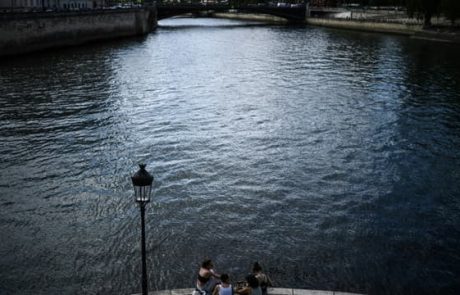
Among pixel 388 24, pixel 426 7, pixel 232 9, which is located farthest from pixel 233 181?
pixel 232 9

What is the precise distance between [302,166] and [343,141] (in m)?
5.07

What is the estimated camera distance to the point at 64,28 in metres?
70.4

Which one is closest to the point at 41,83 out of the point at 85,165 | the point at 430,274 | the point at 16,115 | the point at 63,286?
the point at 16,115

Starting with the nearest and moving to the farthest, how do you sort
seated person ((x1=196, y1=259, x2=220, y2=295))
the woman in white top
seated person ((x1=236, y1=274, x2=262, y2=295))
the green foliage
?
the woman in white top, seated person ((x1=236, y1=274, x2=262, y2=295)), seated person ((x1=196, y1=259, x2=220, y2=295)), the green foliage

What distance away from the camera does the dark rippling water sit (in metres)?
16.0

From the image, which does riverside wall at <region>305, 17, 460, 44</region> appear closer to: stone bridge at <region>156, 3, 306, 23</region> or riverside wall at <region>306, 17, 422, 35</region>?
riverside wall at <region>306, 17, 422, 35</region>

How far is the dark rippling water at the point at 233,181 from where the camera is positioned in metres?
16.0

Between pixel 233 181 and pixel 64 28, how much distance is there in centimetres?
5585

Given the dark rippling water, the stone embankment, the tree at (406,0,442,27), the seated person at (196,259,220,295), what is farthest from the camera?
the tree at (406,0,442,27)

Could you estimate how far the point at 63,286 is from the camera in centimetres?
1482

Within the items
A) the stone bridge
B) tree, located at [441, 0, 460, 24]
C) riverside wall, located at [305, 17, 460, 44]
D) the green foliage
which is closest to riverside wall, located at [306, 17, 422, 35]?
riverside wall, located at [305, 17, 460, 44]

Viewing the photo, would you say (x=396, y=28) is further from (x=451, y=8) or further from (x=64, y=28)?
(x=64, y=28)

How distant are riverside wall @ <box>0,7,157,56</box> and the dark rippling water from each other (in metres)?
12.0

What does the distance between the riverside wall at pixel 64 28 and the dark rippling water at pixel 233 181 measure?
1200 centimetres
